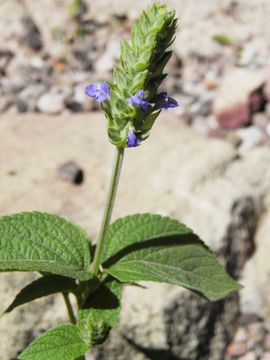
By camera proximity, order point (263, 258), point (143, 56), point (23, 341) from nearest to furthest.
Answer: point (143, 56) → point (23, 341) → point (263, 258)

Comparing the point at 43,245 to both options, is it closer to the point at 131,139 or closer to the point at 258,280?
the point at 131,139

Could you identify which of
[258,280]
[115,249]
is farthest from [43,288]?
[258,280]

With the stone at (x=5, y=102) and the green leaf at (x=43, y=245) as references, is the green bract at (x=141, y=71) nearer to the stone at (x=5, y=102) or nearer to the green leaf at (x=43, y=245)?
the green leaf at (x=43, y=245)

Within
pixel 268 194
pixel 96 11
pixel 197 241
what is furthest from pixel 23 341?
pixel 96 11

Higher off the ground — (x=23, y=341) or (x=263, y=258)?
(x=263, y=258)

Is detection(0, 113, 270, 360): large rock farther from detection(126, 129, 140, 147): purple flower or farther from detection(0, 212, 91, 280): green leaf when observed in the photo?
detection(126, 129, 140, 147): purple flower

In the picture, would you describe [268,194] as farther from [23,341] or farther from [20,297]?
[20,297]

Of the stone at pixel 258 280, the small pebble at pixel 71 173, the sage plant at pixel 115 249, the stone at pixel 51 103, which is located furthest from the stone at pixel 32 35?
→ the sage plant at pixel 115 249

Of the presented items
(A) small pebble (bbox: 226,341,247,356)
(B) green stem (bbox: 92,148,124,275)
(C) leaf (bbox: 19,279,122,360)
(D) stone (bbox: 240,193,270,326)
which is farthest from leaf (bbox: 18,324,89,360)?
(D) stone (bbox: 240,193,270,326)
